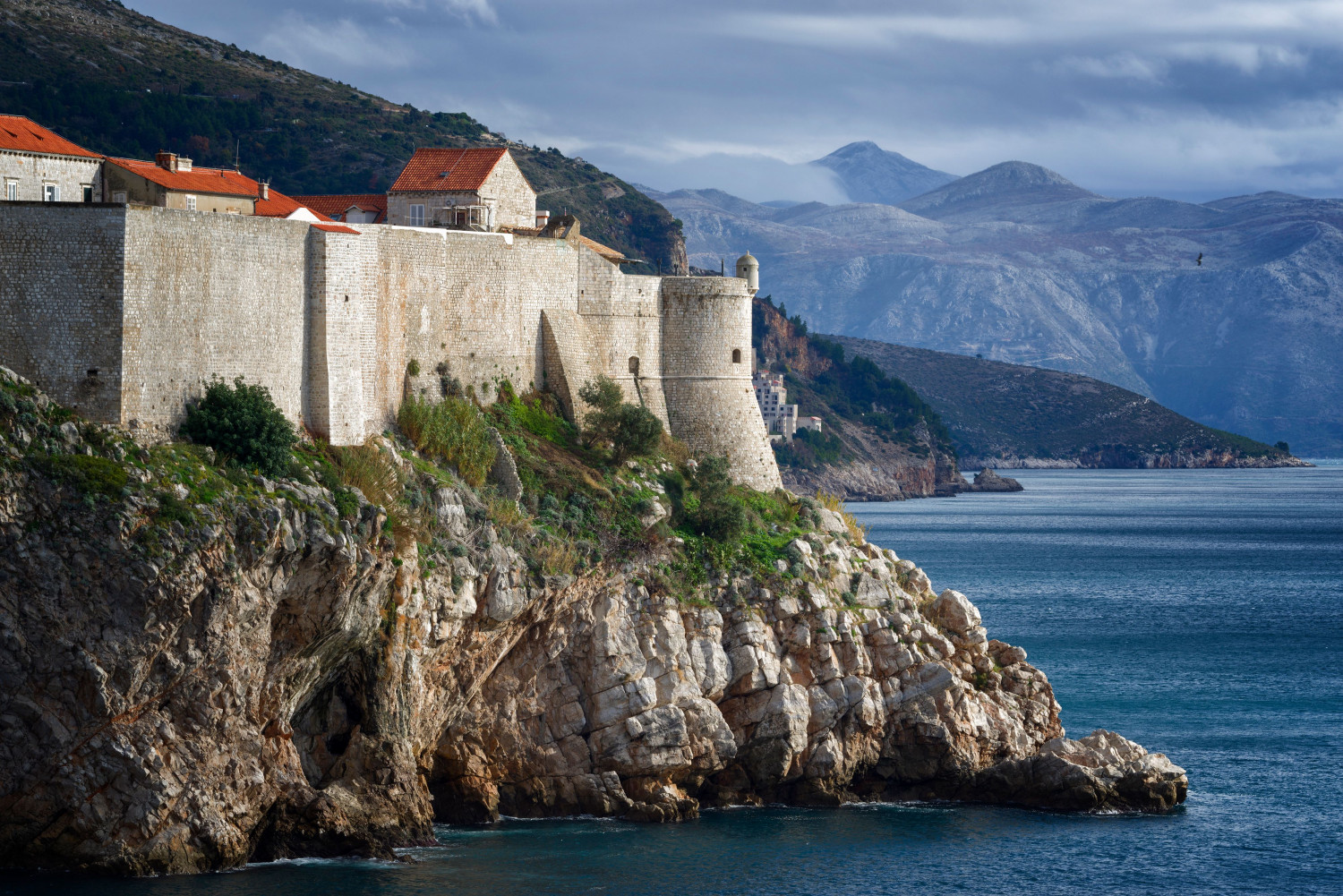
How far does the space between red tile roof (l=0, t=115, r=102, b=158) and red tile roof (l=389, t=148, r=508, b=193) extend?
1103cm

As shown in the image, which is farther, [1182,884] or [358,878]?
[1182,884]

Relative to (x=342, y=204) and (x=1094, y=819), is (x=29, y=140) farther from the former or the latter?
(x=1094, y=819)

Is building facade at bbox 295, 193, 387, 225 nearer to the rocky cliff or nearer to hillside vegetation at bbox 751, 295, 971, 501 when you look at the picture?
the rocky cliff

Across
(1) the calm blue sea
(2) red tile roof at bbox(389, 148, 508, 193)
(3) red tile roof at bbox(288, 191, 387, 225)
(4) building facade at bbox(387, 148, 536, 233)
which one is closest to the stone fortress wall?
(4) building facade at bbox(387, 148, 536, 233)

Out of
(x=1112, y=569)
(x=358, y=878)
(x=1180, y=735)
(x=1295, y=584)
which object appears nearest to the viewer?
(x=358, y=878)

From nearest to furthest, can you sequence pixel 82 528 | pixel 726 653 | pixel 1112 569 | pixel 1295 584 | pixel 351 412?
pixel 82 528
pixel 351 412
pixel 726 653
pixel 1295 584
pixel 1112 569

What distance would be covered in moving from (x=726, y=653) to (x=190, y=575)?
16290mm

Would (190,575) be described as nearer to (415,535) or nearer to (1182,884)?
(415,535)

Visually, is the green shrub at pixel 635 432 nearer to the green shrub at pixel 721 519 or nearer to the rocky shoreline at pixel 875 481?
the green shrub at pixel 721 519

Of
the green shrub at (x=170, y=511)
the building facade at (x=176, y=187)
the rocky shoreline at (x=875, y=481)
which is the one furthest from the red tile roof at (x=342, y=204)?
the rocky shoreline at (x=875, y=481)

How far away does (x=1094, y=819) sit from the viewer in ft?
148

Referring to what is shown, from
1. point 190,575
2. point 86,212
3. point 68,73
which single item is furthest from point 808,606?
point 68,73

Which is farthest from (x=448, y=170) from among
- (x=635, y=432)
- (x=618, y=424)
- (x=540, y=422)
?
(x=635, y=432)

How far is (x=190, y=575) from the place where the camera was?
34281mm
